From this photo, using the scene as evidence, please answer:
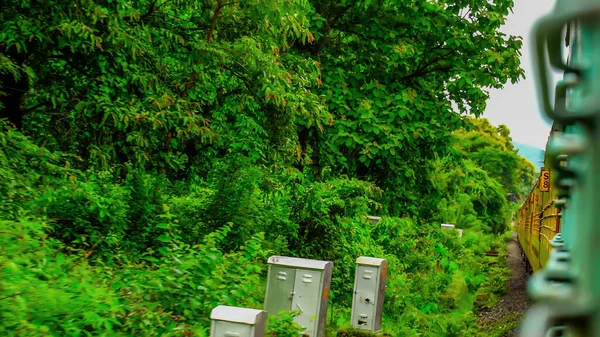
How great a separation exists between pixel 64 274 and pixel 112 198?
2842 mm

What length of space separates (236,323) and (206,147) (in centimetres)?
685

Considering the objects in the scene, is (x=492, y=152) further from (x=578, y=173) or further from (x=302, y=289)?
(x=578, y=173)

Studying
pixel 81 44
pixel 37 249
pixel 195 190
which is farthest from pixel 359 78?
pixel 37 249

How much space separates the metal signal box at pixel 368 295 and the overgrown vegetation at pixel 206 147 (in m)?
0.83

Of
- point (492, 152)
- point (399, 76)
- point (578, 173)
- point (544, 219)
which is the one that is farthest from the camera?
point (492, 152)

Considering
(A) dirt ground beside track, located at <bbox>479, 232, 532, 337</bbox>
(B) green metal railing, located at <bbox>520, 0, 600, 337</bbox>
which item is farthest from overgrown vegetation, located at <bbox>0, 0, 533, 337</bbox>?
(B) green metal railing, located at <bbox>520, 0, 600, 337</bbox>

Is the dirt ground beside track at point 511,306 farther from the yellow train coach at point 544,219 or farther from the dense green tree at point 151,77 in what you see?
the dense green tree at point 151,77

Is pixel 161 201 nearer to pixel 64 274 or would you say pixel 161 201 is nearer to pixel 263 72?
pixel 263 72

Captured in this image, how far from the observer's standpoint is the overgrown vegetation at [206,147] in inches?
254

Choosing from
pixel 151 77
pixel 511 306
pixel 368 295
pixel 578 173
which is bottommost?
pixel 511 306

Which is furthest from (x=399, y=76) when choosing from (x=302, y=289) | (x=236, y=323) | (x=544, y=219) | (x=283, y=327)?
(x=236, y=323)

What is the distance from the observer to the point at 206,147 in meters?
12.2

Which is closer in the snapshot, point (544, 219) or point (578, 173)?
point (578, 173)

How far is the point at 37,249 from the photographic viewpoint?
22.2 feet
